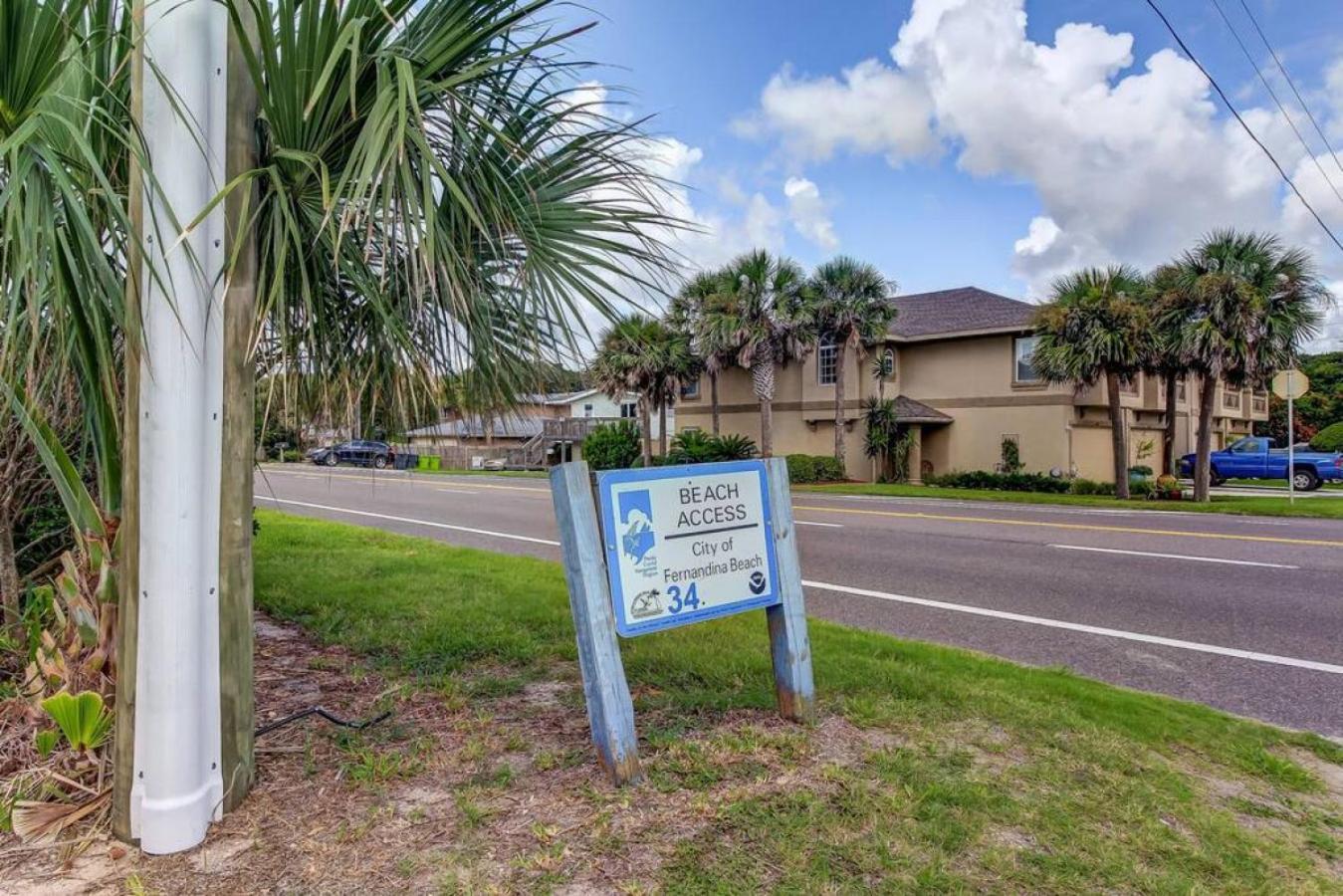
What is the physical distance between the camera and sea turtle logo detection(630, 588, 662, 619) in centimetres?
320

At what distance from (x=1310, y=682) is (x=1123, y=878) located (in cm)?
363

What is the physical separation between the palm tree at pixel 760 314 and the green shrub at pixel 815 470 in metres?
3.46

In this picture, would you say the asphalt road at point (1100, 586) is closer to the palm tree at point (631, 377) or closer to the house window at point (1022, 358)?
the house window at point (1022, 358)

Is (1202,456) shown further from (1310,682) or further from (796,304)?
(1310,682)

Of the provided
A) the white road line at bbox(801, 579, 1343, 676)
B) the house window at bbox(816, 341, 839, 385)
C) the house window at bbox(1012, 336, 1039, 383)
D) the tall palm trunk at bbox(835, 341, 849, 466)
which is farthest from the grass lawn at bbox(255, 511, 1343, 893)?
the house window at bbox(816, 341, 839, 385)

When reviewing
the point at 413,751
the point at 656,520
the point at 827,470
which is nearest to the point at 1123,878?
the point at 656,520

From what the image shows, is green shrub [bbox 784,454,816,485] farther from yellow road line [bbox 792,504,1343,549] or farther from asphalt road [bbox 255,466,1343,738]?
asphalt road [bbox 255,466,1343,738]

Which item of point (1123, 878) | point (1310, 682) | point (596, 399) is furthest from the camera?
point (596, 399)

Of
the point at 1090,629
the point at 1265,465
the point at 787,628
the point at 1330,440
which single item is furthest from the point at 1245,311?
the point at 1330,440

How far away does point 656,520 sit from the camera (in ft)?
10.9

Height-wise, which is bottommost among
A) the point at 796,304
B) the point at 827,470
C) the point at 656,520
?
the point at 827,470

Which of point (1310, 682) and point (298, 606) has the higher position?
point (298, 606)

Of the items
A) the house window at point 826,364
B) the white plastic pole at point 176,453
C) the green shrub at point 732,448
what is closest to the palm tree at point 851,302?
the house window at point 826,364

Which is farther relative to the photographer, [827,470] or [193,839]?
[827,470]
